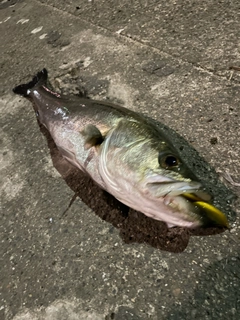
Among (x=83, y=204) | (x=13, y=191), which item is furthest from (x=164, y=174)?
(x=13, y=191)

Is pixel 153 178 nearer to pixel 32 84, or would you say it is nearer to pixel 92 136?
pixel 92 136

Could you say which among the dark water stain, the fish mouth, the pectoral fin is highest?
the pectoral fin

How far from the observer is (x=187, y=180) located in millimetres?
2016

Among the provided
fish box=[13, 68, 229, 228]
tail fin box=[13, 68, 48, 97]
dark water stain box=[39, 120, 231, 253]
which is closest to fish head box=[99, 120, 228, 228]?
fish box=[13, 68, 229, 228]

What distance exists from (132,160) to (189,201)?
0.46 metres

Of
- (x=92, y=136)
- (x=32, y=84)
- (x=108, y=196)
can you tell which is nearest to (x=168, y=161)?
(x=92, y=136)

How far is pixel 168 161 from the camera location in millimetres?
2104

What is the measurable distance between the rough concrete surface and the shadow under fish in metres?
0.01

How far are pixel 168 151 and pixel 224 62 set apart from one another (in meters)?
A: 1.53

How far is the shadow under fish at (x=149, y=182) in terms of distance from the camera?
2010mm

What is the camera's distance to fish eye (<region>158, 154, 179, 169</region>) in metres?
2.08

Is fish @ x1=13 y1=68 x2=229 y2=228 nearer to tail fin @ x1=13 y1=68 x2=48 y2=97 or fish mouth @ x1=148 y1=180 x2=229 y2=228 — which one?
fish mouth @ x1=148 y1=180 x2=229 y2=228

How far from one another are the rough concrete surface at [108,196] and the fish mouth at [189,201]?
1.42ft

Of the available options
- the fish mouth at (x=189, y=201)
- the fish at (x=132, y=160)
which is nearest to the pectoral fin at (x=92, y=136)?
the fish at (x=132, y=160)
